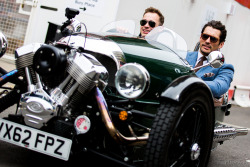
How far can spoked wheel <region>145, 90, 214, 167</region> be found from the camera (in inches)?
100

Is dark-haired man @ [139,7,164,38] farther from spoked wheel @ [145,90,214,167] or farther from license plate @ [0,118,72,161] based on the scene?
license plate @ [0,118,72,161]

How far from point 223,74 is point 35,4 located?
576 cm

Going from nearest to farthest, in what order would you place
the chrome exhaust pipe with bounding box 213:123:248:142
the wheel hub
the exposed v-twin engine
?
the exposed v-twin engine < the wheel hub < the chrome exhaust pipe with bounding box 213:123:248:142

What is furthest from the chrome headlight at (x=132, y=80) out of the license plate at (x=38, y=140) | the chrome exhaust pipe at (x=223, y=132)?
the chrome exhaust pipe at (x=223, y=132)

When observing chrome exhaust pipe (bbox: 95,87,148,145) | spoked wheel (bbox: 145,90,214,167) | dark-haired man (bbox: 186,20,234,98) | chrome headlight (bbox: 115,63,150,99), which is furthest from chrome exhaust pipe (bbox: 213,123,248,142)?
chrome headlight (bbox: 115,63,150,99)

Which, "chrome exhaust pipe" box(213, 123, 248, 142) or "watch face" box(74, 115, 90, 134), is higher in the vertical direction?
"watch face" box(74, 115, 90, 134)

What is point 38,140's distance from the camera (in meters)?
2.67

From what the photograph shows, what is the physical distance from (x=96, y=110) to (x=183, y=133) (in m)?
0.64

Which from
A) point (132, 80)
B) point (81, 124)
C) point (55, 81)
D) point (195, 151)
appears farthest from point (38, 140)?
point (195, 151)

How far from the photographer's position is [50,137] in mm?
2650

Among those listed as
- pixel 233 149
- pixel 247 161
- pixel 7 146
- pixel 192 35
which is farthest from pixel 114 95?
pixel 192 35

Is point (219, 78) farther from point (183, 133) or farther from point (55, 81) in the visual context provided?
point (55, 81)

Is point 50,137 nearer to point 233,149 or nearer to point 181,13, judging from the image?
point 233,149

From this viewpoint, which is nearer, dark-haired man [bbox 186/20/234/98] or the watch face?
the watch face
